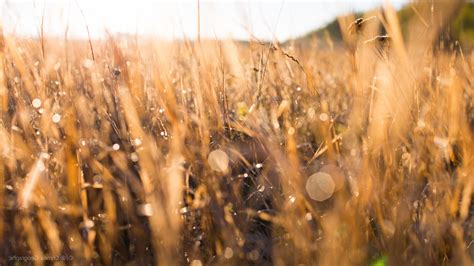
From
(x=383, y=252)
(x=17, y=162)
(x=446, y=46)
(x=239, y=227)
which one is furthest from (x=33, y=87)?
(x=446, y=46)

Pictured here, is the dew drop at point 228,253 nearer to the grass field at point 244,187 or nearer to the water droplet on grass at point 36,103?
the grass field at point 244,187

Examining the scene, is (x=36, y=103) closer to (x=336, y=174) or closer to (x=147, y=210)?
(x=147, y=210)

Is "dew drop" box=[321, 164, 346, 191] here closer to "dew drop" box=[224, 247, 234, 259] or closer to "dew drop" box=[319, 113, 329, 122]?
"dew drop" box=[319, 113, 329, 122]

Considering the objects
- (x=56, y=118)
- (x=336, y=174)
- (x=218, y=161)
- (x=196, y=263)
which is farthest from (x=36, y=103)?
(x=336, y=174)

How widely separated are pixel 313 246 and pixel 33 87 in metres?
0.89

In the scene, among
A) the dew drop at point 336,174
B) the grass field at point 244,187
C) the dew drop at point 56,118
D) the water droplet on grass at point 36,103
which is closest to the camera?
the grass field at point 244,187

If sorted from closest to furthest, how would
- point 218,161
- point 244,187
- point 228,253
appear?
point 228,253 < point 218,161 < point 244,187

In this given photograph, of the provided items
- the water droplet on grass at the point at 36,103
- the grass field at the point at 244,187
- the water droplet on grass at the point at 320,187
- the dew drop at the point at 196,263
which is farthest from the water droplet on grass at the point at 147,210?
the water droplet on grass at the point at 36,103

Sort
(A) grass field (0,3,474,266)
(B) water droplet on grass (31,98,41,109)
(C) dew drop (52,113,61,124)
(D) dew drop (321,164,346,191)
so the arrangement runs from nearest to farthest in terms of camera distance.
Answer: (A) grass field (0,3,474,266)
(D) dew drop (321,164,346,191)
(C) dew drop (52,113,61,124)
(B) water droplet on grass (31,98,41,109)

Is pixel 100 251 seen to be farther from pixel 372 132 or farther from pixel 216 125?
pixel 372 132

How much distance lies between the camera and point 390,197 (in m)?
1.20

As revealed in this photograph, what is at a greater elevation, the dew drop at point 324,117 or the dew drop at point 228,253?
the dew drop at point 324,117

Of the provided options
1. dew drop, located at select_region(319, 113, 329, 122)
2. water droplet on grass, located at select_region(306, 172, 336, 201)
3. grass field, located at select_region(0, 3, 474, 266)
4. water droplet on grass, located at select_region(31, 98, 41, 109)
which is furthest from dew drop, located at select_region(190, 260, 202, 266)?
water droplet on grass, located at select_region(31, 98, 41, 109)

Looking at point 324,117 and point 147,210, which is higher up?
point 324,117
